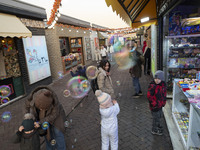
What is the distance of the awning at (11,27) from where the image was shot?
5.46m

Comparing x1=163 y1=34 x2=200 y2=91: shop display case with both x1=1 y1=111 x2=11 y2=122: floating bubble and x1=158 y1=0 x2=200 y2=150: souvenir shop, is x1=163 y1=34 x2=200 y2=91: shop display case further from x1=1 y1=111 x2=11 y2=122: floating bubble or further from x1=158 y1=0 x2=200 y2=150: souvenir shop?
x1=1 y1=111 x2=11 y2=122: floating bubble

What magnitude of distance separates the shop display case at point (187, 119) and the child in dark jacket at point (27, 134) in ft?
9.16

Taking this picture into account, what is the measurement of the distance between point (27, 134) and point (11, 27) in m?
5.06

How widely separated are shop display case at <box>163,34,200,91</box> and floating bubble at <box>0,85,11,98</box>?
692 cm

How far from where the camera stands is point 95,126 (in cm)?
446

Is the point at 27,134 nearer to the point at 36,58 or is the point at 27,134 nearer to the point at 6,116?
the point at 6,116

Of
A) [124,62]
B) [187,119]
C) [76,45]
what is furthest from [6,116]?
[124,62]

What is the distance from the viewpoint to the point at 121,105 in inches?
226

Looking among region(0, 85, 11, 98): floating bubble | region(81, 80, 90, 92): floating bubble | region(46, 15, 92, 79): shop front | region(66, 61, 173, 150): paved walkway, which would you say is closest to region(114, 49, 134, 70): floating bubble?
region(66, 61, 173, 150): paved walkway

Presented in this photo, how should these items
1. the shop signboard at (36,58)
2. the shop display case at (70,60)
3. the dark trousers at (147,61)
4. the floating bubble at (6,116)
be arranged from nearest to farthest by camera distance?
the floating bubble at (6,116), the shop signboard at (36,58), the dark trousers at (147,61), the shop display case at (70,60)

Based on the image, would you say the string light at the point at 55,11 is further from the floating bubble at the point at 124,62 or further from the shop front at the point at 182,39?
the shop front at the point at 182,39

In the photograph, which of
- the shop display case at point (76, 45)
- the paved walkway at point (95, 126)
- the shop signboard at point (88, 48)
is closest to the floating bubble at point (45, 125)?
the paved walkway at point (95, 126)

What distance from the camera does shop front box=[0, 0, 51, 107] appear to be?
6496 mm

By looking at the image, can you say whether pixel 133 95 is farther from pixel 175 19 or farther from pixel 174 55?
pixel 175 19
